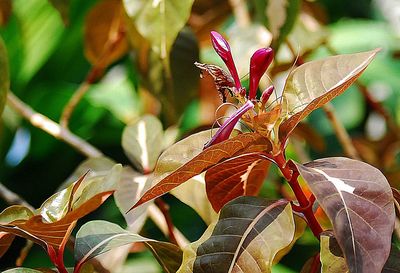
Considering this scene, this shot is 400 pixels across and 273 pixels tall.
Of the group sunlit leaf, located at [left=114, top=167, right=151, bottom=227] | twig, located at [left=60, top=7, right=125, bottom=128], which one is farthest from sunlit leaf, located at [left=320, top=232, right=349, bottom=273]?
twig, located at [left=60, top=7, right=125, bottom=128]

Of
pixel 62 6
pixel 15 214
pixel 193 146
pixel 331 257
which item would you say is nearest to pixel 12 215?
pixel 15 214

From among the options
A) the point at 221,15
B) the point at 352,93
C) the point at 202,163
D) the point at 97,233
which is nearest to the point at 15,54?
the point at 221,15

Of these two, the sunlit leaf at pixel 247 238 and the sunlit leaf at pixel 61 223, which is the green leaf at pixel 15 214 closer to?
the sunlit leaf at pixel 61 223

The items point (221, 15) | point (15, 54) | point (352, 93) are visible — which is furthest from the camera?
point (352, 93)

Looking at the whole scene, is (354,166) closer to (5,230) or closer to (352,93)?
(5,230)

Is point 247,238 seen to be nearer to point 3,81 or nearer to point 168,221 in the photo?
point 168,221

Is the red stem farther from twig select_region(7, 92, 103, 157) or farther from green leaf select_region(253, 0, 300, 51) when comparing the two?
twig select_region(7, 92, 103, 157)

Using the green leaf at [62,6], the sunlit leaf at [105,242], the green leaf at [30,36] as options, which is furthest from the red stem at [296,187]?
the green leaf at [30,36]
